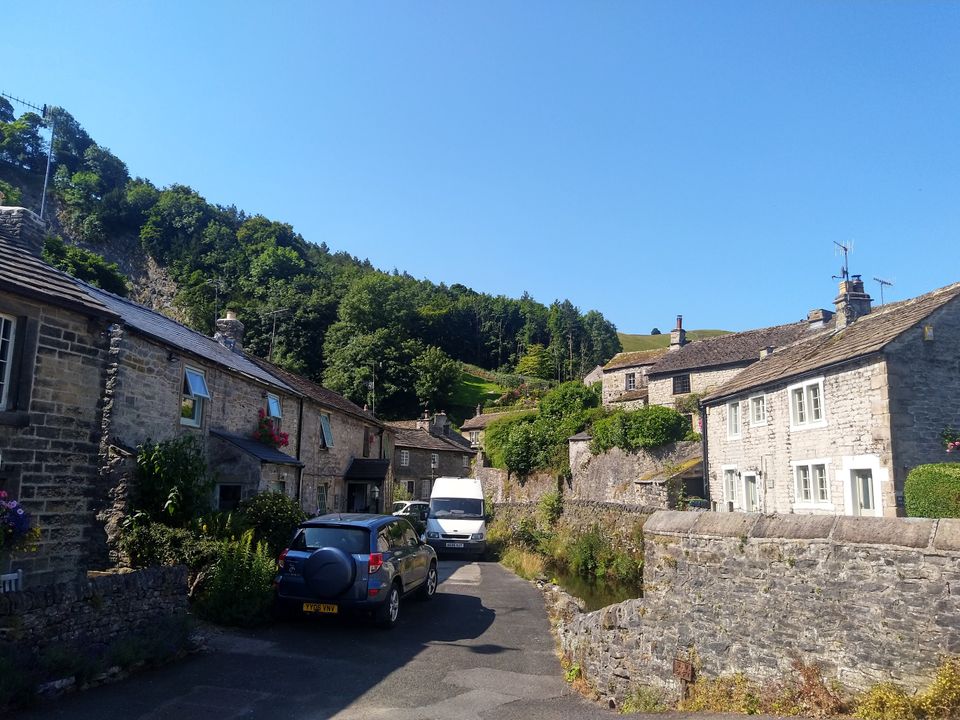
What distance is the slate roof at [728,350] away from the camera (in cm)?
3756

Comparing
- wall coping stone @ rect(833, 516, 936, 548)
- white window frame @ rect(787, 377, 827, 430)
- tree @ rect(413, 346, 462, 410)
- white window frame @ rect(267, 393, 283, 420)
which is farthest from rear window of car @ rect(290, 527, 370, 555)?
tree @ rect(413, 346, 462, 410)

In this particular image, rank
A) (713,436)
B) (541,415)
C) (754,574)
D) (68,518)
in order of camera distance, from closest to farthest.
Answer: (754,574) → (68,518) → (713,436) → (541,415)

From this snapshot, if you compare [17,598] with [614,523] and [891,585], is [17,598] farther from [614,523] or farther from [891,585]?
[614,523]

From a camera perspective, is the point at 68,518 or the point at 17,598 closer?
the point at 17,598

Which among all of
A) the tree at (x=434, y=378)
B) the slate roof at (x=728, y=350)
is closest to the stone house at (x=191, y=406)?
the slate roof at (x=728, y=350)

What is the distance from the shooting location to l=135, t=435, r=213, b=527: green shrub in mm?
11600

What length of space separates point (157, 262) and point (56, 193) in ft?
49.2

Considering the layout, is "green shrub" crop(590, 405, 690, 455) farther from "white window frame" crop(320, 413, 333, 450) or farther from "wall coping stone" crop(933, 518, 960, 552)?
"wall coping stone" crop(933, 518, 960, 552)

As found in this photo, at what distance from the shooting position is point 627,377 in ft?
154

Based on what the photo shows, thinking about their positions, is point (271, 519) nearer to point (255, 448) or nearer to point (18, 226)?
point (255, 448)

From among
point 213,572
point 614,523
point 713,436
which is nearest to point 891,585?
point 213,572

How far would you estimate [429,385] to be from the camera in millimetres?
65000

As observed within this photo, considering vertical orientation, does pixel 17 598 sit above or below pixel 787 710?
above

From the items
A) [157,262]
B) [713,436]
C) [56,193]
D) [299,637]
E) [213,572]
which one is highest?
[56,193]
